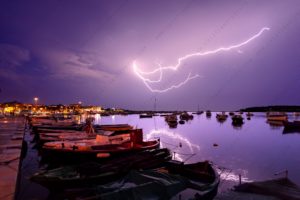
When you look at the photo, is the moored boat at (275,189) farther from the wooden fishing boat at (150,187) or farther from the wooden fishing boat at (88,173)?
the wooden fishing boat at (88,173)

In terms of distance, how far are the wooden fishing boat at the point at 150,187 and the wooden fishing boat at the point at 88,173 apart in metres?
2.59

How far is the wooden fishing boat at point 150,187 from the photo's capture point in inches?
398

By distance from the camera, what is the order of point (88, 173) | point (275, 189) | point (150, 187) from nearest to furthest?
1. point (275, 189)
2. point (150, 187)
3. point (88, 173)

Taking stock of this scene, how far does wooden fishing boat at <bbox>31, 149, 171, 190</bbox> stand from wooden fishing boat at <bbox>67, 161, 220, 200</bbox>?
2.59 m

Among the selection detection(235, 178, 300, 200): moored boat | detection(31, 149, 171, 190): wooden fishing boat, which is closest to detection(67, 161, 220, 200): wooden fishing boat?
detection(235, 178, 300, 200): moored boat

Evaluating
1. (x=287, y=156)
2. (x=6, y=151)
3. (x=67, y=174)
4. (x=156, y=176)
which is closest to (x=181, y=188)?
(x=156, y=176)

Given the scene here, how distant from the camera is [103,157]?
19.9m

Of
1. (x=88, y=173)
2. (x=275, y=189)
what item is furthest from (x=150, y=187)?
(x=275, y=189)

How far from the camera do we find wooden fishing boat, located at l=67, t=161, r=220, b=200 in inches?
398

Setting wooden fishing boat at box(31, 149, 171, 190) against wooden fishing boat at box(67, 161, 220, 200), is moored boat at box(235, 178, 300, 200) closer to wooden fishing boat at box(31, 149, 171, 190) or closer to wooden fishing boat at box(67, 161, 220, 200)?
wooden fishing boat at box(67, 161, 220, 200)

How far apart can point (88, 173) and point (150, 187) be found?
4947 mm

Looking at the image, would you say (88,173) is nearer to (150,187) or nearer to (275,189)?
(150,187)

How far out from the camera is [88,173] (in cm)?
1395

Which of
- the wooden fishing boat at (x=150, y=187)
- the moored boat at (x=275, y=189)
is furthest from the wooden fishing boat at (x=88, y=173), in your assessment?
the moored boat at (x=275, y=189)
